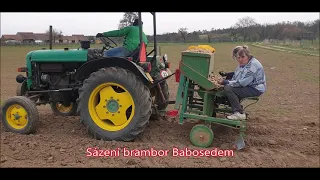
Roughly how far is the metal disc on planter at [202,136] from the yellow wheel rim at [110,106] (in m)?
1.05

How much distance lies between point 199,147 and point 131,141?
1.07 metres

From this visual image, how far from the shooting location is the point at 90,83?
4984 millimetres

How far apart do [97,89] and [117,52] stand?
33.7 inches

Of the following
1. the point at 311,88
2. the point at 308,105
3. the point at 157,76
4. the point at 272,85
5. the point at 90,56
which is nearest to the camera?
the point at 90,56

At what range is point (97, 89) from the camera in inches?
199

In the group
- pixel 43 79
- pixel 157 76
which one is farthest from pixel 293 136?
pixel 43 79

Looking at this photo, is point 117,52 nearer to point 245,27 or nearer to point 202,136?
point 202,136

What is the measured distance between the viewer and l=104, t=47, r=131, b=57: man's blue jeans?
216 inches

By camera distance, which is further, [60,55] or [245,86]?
[60,55]

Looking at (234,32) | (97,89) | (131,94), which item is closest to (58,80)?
(97,89)

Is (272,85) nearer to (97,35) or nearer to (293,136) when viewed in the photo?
(293,136)

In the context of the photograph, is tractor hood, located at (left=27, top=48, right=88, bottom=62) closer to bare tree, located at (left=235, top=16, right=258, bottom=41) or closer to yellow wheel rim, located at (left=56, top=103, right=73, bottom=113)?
yellow wheel rim, located at (left=56, top=103, right=73, bottom=113)

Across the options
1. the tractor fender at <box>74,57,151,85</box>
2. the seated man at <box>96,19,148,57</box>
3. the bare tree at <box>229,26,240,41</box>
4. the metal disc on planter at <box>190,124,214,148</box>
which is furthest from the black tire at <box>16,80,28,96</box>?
the bare tree at <box>229,26,240,41</box>

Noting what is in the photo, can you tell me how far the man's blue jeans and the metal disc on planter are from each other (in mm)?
1794
